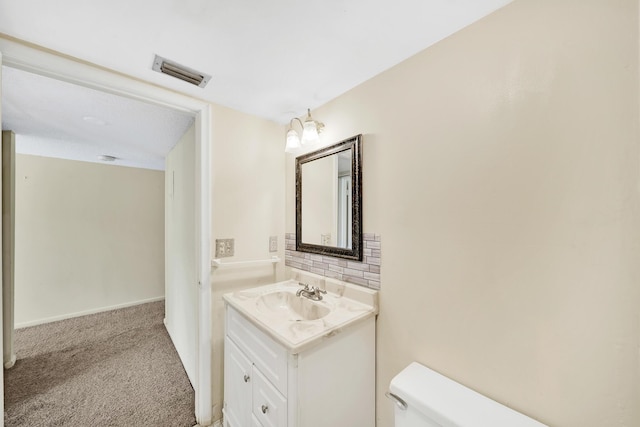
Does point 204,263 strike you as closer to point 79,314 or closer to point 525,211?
point 525,211

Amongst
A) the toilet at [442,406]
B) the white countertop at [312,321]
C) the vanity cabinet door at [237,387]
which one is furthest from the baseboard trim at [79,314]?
the toilet at [442,406]

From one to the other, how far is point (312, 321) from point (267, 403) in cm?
41

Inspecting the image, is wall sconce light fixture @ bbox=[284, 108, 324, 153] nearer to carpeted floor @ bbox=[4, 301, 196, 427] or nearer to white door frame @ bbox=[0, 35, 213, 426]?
white door frame @ bbox=[0, 35, 213, 426]

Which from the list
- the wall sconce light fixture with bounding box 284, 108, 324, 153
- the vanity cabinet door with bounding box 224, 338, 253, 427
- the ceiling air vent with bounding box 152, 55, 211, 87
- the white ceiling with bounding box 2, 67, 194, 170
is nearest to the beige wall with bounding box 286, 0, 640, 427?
the wall sconce light fixture with bounding box 284, 108, 324, 153

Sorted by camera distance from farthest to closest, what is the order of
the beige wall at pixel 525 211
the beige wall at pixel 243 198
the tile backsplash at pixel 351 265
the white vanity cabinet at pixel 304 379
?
1. the beige wall at pixel 243 198
2. the tile backsplash at pixel 351 265
3. the white vanity cabinet at pixel 304 379
4. the beige wall at pixel 525 211

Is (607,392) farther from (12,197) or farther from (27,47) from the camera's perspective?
(12,197)

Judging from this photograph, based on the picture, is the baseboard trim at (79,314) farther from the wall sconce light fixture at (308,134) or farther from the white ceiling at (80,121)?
the wall sconce light fixture at (308,134)

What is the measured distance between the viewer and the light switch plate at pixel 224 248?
1535 millimetres

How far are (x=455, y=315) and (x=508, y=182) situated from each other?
56 cm

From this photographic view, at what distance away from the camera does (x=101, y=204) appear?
3205mm

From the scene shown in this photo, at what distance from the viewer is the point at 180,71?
1213 mm

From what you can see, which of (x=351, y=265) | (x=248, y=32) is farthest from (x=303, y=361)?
(x=248, y=32)

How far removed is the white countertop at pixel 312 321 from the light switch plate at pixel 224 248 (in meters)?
0.27

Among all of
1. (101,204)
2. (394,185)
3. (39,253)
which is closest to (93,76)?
(394,185)
